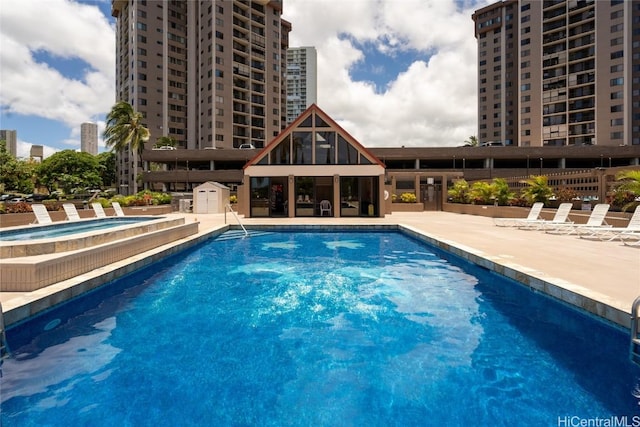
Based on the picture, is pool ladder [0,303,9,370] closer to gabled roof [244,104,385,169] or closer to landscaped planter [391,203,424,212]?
gabled roof [244,104,385,169]

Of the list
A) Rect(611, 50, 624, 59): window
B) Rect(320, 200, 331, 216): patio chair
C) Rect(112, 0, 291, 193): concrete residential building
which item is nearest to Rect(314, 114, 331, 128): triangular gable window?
Rect(320, 200, 331, 216): patio chair

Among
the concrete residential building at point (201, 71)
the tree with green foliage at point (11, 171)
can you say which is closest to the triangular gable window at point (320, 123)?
the tree with green foliage at point (11, 171)

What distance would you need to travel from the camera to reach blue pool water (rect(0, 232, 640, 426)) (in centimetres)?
351

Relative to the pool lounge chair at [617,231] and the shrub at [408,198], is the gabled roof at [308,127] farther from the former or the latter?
the pool lounge chair at [617,231]

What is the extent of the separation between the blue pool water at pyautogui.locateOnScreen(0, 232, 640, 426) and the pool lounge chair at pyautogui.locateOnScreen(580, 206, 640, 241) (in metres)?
6.21

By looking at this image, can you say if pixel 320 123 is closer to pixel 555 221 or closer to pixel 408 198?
pixel 408 198

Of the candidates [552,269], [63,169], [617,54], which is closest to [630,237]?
[552,269]

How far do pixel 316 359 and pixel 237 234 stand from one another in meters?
12.1

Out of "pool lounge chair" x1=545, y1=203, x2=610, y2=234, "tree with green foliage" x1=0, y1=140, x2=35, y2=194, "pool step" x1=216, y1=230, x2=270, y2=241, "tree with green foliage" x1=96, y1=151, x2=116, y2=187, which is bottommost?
"pool step" x1=216, y1=230, x2=270, y2=241

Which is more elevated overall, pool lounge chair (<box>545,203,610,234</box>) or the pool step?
pool lounge chair (<box>545,203,610,234</box>)

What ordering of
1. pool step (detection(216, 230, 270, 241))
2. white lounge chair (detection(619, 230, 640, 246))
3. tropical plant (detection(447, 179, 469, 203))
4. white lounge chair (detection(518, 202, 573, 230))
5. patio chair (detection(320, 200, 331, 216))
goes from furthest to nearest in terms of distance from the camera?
tropical plant (detection(447, 179, 469, 203)) < patio chair (detection(320, 200, 331, 216)) < pool step (detection(216, 230, 270, 241)) < white lounge chair (detection(518, 202, 573, 230)) < white lounge chair (detection(619, 230, 640, 246))

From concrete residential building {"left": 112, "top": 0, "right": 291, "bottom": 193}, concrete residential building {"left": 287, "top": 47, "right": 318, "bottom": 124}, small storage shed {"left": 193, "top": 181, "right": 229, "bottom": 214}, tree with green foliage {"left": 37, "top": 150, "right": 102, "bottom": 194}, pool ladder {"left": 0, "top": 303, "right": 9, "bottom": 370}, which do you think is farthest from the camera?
concrete residential building {"left": 287, "top": 47, "right": 318, "bottom": 124}

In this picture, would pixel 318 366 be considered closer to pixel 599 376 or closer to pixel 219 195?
pixel 599 376

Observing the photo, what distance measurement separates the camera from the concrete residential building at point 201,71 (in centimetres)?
6419
